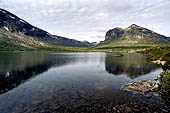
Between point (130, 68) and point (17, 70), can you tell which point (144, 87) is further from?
point (17, 70)

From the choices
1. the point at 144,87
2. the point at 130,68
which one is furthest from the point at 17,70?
the point at 130,68

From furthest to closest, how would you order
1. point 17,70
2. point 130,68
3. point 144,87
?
point 130,68 < point 17,70 < point 144,87

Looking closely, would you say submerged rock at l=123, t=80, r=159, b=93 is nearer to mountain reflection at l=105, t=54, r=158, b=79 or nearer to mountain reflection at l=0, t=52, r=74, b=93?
mountain reflection at l=105, t=54, r=158, b=79

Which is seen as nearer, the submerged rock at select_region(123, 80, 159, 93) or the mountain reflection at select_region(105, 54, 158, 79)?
the submerged rock at select_region(123, 80, 159, 93)

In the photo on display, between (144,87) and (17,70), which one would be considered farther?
(17,70)

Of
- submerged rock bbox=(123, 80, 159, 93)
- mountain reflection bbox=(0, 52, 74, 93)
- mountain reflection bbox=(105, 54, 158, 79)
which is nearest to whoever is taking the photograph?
submerged rock bbox=(123, 80, 159, 93)

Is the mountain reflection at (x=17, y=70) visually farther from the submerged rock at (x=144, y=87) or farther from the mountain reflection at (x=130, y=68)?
the submerged rock at (x=144, y=87)

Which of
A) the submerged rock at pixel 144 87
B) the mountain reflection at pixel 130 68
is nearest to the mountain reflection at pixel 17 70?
the mountain reflection at pixel 130 68

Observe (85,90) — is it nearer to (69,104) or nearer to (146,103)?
(69,104)

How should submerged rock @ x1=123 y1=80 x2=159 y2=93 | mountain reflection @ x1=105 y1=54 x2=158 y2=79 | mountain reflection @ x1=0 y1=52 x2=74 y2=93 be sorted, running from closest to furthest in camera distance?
submerged rock @ x1=123 y1=80 x2=159 y2=93 → mountain reflection @ x1=0 y1=52 x2=74 y2=93 → mountain reflection @ x1=105 y1=54 x2=158 y2=79

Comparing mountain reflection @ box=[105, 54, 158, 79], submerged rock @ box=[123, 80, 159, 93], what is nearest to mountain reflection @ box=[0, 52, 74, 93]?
mountain reflection @ box=[105, 54, 158, 79]

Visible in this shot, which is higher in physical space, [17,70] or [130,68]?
[17,70]

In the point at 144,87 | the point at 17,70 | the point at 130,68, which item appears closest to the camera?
the point at 144,87

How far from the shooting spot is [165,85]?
3731 cm
